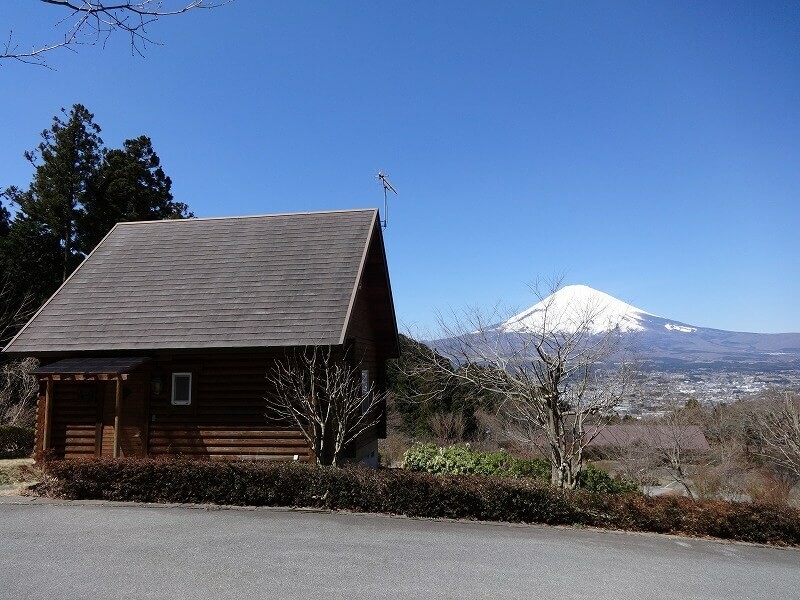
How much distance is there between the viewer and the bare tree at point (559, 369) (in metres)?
11.6

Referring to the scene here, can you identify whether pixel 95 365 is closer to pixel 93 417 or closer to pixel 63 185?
pixel 93 417

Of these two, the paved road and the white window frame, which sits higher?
the white window frame

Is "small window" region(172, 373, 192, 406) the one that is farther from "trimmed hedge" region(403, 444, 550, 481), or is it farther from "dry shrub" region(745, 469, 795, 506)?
"dry shrub" region(745, 469, 795, 506)

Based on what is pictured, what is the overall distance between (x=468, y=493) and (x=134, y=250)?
41.6ft

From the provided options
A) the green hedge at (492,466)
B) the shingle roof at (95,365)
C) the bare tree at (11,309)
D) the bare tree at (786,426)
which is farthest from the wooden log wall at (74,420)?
the bare tree at (786,426)

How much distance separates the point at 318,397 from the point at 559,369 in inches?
209

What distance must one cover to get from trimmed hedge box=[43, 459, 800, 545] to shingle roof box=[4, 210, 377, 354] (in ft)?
10.4

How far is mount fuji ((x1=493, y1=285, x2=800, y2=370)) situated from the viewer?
1314 centimetres

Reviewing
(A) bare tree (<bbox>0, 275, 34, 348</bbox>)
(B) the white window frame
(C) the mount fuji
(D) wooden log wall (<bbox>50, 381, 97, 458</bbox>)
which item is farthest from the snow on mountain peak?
(A) bare tree (<bbox>0, 275, 34, 348</bbox>)

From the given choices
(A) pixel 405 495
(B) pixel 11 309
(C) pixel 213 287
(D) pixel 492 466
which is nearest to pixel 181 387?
(C) pixel 213 287

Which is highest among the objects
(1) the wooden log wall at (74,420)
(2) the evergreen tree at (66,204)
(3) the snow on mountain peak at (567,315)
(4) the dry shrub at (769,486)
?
(2) the evergreen tree at (66,204)

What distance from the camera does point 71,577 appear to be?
6.92 meters

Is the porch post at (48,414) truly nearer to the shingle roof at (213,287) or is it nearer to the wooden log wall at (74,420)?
the wooden log wall at (74,420)

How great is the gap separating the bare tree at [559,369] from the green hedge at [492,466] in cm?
84
